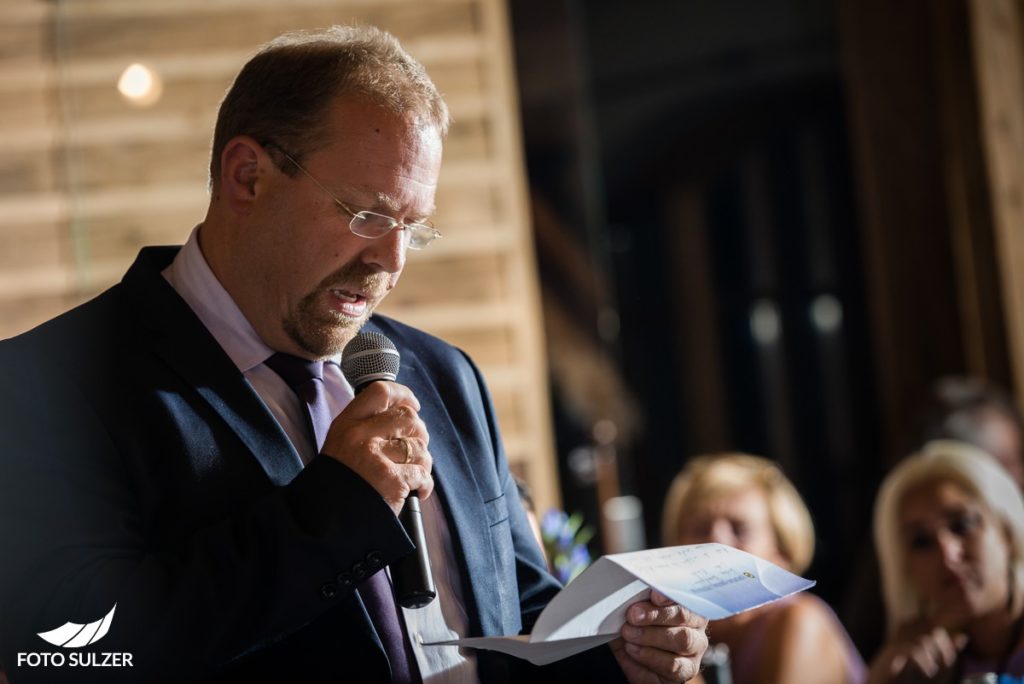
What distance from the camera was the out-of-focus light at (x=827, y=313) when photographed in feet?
21.2

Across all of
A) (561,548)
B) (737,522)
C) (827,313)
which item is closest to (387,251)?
(561,548)

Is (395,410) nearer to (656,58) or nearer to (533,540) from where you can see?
(533,540)

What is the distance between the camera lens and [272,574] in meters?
1.12

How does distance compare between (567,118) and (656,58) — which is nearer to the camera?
(567,118)

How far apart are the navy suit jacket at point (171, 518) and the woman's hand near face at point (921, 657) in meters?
1.40

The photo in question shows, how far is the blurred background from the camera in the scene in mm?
3117

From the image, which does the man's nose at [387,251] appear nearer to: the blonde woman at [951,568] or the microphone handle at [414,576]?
the microphone handle at [414,576]

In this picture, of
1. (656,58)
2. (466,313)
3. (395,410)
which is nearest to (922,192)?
(656,58)

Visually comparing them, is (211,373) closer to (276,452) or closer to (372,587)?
(276,452)

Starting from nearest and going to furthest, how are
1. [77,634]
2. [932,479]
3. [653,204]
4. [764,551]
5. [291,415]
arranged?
[77,634], [291,415], [932,479], [764,551], [653,204]

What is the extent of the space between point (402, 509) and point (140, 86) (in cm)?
232

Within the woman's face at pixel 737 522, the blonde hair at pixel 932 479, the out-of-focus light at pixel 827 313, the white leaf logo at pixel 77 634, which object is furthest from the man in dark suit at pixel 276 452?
the out-of-focus light at pixel 827 313

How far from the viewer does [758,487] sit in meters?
3.10

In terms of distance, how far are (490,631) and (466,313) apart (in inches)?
88.0
